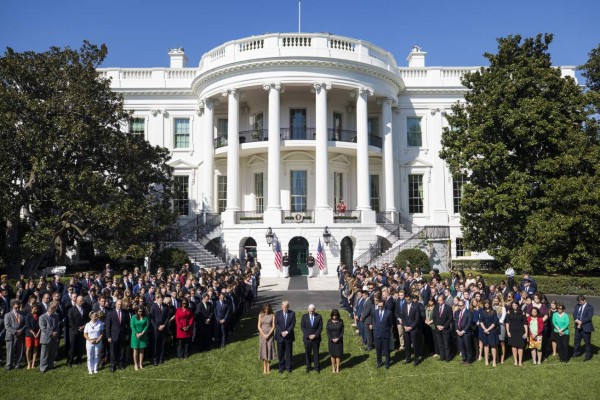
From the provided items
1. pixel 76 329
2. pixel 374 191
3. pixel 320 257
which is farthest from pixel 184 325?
pixel 374 191

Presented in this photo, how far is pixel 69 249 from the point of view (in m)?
30.9

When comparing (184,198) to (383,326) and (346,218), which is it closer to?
(346,218)

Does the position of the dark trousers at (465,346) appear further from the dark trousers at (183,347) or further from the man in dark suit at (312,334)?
the dark trousers at (183,347)

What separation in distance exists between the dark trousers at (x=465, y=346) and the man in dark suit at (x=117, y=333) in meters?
7.71

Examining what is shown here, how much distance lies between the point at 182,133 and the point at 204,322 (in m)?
25.3

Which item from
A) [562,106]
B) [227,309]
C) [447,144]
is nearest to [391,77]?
[447,144]

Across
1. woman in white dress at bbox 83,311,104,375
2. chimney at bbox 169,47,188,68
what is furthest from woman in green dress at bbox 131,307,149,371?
chimney at bbox 169,47,188,68

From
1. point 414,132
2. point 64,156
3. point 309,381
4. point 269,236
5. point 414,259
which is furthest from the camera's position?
point 414,132

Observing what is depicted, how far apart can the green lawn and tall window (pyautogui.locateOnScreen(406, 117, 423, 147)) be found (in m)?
25.7

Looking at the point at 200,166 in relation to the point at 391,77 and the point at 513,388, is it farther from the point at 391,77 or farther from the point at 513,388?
the point at 513,388

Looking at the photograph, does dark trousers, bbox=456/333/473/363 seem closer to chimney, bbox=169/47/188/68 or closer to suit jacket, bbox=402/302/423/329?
suit jacket, bbox=402/302/423/329

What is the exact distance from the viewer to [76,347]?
1125cm

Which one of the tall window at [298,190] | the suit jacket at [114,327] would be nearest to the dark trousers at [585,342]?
the suit jacket at [114,327]

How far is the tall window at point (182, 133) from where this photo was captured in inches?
1389
